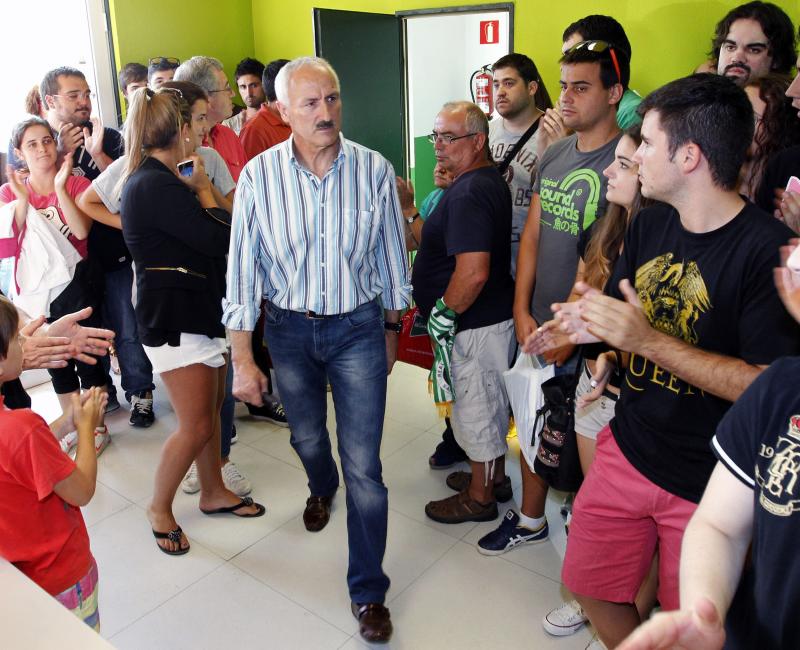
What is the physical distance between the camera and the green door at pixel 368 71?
539 centimetres

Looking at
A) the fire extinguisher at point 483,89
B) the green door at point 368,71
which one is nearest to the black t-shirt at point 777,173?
the green door at point 368,71

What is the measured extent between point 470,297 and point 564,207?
0.48 m

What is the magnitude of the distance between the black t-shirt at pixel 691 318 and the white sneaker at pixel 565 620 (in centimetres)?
87

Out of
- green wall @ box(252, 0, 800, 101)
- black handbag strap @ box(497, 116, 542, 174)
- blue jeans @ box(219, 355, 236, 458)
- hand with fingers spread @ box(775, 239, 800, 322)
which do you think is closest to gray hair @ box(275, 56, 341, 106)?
black handbag strap @ box(497, 116, 542, 174)

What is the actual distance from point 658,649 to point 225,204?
270cm

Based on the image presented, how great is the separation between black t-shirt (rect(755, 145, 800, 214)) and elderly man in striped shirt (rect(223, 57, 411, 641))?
3.99 feet

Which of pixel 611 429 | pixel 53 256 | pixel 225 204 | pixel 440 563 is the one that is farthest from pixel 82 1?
pixel 611 429

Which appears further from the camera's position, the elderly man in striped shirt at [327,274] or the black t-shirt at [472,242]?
the black t-shirt at [472,242]

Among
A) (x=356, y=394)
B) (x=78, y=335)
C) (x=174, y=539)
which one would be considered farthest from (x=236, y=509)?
(x=78, y=335)

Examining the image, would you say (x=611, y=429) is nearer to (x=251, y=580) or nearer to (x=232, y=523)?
(x=251, y=580)

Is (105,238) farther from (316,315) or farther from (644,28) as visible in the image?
(644,28)

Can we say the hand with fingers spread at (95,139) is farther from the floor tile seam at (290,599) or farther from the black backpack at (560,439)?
the black backpack at (560,439)

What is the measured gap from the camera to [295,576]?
104 inches

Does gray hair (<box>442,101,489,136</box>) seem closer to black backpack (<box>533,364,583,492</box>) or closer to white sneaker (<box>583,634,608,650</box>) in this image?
black backpack (<box>533,364,583,492</box>)
